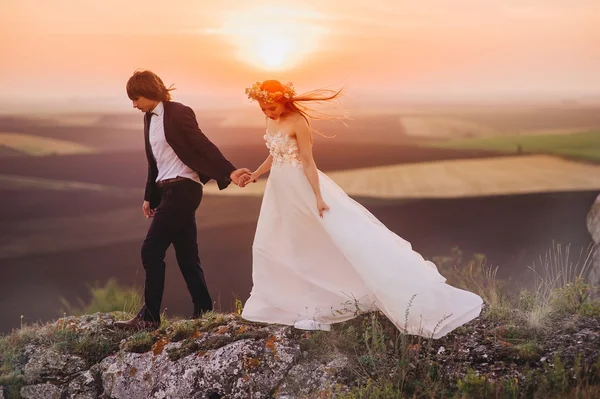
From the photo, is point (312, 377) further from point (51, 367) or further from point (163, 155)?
point (51, 367)

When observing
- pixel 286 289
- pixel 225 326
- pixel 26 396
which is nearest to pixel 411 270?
pixel 286 289

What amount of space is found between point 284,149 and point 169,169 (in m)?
1.14

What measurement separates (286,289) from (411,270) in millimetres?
1136

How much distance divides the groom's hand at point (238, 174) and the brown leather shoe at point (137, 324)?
1567 millimetres

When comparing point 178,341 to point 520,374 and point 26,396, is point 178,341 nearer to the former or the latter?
point 26,396

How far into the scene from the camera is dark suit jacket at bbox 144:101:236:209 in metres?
6.64

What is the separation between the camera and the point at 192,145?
6672mm

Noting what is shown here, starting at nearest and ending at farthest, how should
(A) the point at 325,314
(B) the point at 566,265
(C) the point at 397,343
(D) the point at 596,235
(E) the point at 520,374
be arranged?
(E) the point at 520,374 < (C) the point at 397,343 < (A) the point at 325,314 < (B) the point at 566,265 < (D) the point at 596,235

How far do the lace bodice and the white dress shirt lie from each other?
0.82m

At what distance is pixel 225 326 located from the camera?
657 centimetres

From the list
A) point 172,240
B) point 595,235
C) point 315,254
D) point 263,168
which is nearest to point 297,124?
point 263,168

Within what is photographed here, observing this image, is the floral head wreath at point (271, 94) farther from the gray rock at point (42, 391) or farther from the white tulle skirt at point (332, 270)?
the gray rock at point (42, 391)

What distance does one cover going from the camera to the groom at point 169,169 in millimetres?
6660

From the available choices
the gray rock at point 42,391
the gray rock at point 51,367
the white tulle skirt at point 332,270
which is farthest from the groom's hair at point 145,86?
the gray rock at point 42,391
